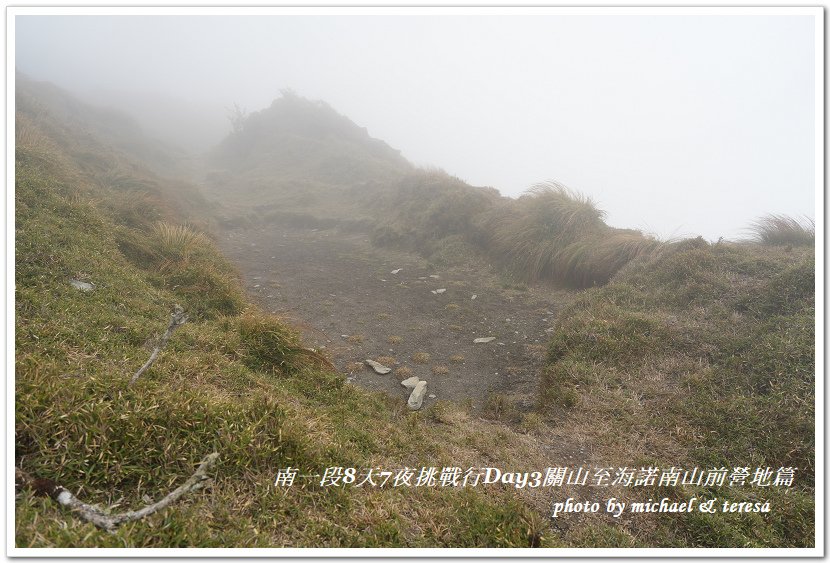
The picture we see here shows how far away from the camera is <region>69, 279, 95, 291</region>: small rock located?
5061 mm

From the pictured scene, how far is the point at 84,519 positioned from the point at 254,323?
316cm

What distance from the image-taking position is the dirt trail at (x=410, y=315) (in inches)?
268

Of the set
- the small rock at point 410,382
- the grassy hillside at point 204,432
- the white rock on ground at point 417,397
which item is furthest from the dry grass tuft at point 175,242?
the white rock on ground at point 417,397

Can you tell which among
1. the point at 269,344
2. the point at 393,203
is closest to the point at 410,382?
the point at 269,344

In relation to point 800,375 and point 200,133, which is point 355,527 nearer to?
point 800,375

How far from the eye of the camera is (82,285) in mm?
5156

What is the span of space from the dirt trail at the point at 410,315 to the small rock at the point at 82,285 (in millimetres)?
3230

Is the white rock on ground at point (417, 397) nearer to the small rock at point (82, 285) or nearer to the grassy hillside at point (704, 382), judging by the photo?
the grassy hillside at point (704, 382)

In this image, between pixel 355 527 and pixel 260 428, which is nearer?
pixel 355 527

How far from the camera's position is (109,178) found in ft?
46.6

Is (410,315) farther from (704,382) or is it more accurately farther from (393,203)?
(393,203)

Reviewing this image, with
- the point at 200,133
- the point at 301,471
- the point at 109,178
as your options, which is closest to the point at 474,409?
the point at 301,471

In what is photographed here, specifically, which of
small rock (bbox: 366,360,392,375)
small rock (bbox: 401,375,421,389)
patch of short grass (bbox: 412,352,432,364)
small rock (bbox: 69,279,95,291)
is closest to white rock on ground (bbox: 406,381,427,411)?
small rock (bbox: 401,375,421,389)

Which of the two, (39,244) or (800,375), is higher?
(800,375)
